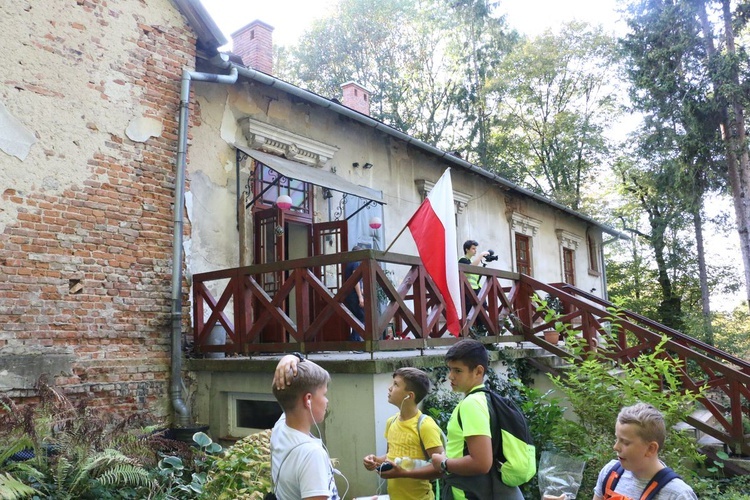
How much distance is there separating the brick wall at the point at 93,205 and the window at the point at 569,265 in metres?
14.5

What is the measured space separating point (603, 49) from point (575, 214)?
35.8 feet

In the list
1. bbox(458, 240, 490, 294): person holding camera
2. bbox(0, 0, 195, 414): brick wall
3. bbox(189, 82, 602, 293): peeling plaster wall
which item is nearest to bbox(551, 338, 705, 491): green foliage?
bbox(458, 240, 490, 294): person holding camera

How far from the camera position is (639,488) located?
8.70ft

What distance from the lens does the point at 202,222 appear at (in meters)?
7.82

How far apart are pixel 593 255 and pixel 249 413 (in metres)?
16.8

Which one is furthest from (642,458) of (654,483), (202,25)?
(202,25)

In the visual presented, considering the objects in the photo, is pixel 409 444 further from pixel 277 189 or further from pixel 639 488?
pixel 277 189

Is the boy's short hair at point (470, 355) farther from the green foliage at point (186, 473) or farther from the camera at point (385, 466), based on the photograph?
the green foliage at point (186, 473)

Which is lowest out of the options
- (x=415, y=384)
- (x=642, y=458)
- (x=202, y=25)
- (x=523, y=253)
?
(x=642, y=458)

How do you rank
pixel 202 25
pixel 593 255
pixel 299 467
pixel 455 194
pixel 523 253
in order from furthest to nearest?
pixel 593 255 → pixel 523 253 → pixel 455 194 → pixel 202 25 → pixel 299 467

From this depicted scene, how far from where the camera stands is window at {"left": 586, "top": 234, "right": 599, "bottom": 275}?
68.4ft

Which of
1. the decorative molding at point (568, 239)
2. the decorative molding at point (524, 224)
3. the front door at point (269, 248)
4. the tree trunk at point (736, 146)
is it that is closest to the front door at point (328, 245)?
the front door at point (269, 248)

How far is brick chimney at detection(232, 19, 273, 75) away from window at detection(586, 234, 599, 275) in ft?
45.4

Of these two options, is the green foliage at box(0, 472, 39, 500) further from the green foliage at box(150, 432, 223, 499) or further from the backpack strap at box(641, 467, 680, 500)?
the backpack strap at box(641, 467, 680, 500)
